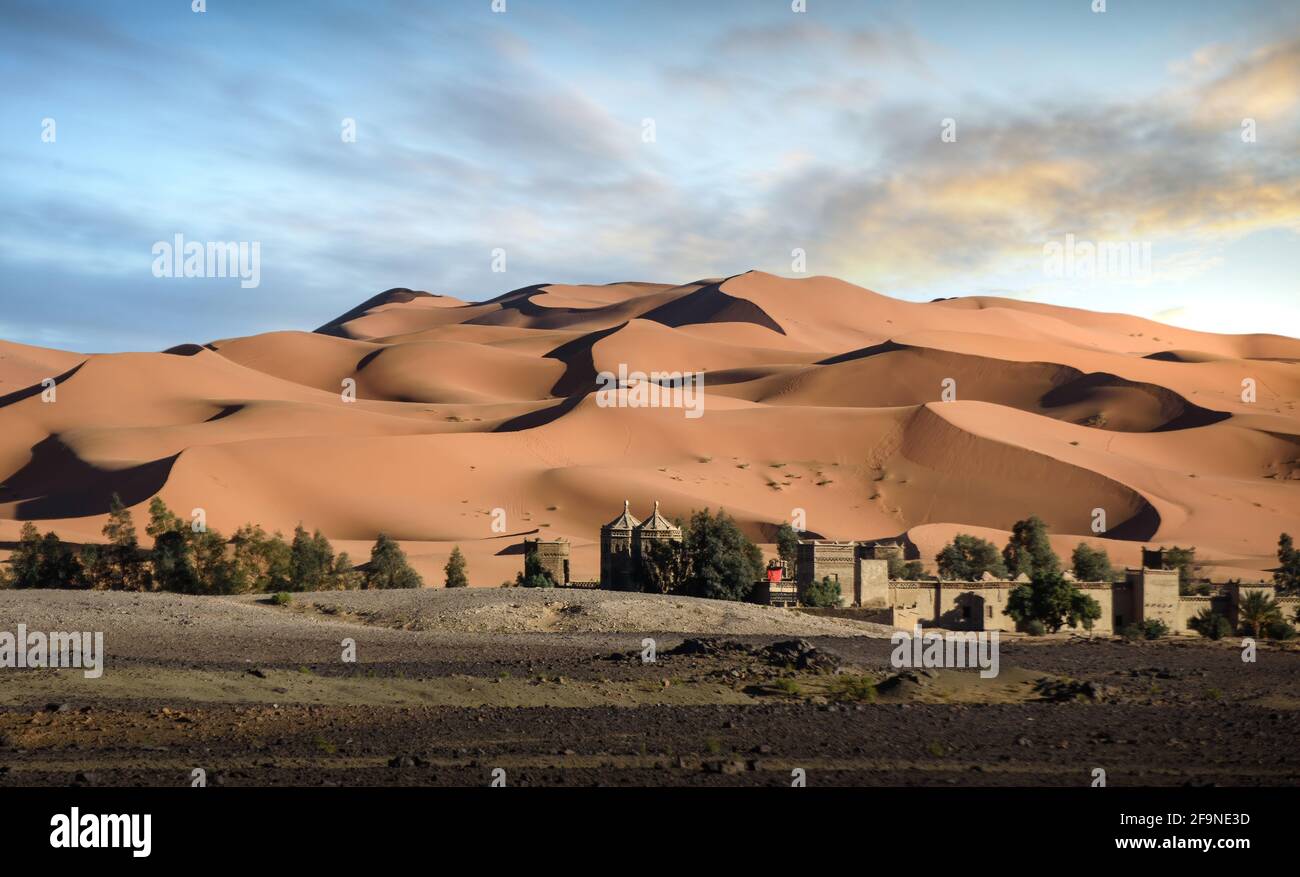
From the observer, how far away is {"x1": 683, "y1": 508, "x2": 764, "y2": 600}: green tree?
42.9 m

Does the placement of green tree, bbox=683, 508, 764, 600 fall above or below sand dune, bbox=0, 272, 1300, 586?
below

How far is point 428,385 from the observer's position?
14425cm

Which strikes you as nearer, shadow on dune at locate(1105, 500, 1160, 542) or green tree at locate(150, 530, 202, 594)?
green tree at locate(150, 530, 202, 594)

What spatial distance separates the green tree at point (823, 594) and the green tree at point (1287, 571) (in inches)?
641

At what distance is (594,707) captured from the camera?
21688mm

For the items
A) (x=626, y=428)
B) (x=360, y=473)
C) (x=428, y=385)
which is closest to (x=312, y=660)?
(x=360, y=473)

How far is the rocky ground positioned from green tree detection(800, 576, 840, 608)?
24.1ft

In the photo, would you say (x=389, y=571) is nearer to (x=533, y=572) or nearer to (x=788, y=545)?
(x=533, y=572)

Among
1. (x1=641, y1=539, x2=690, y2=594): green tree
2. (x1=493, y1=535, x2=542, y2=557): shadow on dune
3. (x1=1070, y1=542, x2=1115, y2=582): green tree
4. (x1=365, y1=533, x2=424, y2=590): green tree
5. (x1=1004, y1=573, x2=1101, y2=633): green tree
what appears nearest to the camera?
(x1=1004, y1=573, x2=1101, y2=633): green tree

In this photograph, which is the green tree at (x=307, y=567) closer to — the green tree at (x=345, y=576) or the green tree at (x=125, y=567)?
the green tree at (x=345, y=576)

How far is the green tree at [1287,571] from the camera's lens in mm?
50334

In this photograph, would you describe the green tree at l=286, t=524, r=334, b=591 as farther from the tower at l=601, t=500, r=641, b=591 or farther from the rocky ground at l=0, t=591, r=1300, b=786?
the rocky ground at l=0, t=591, r=1300, b=786
